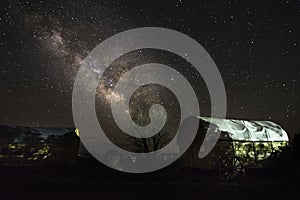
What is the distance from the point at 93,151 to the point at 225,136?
20.4 metres

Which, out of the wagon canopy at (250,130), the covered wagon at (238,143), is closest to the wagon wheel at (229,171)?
the covered wagon at (238,143)

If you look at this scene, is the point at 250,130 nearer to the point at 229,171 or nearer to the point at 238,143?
the point at 238,143

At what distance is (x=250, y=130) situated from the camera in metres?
22.7

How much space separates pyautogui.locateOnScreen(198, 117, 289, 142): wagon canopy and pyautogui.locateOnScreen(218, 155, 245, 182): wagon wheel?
135 inches

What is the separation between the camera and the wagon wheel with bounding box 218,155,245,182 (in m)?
16.5

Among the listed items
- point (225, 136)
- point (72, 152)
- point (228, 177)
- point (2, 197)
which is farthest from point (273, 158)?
point (2, 197)

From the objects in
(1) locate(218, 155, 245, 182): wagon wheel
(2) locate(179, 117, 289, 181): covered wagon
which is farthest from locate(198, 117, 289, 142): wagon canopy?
(1) locate(218, 155, 245, 182): wagon wheel

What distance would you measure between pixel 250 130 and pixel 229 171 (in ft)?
22.5

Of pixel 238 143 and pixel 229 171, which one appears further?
pixel 238 143

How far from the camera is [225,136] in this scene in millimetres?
20781

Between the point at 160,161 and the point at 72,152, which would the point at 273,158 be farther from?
the point at 72,152

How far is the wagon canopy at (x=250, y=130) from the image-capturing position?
70.7 ft

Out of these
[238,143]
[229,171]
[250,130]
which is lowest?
[229,171]

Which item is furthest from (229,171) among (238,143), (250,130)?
(250,130)
